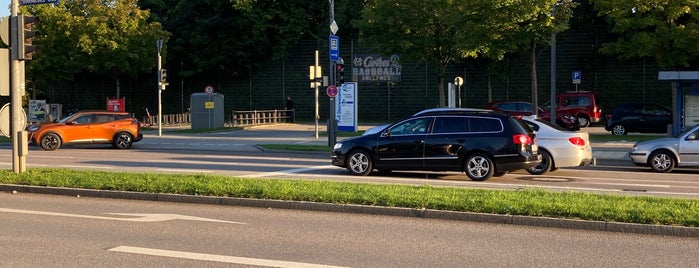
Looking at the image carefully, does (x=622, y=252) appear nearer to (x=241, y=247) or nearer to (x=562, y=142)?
(x=241, y=247)

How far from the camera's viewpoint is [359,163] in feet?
53.1

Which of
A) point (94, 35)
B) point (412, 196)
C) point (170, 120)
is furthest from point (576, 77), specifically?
point (412, 196)

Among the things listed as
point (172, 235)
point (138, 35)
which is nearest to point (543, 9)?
point (172, 235)

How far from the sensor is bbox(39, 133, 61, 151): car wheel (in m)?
25.4

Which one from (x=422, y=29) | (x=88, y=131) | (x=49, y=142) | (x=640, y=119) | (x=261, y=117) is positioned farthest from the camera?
(x=261, y=117)

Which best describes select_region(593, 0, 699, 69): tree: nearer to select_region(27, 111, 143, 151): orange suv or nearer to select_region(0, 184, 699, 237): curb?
select_region(27, 111, 143, 151): orange suv

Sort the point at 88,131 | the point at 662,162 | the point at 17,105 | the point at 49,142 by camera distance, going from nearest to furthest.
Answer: the point at 17,105 < the point at 662,162 < the point at 49,142 < the point at 88,131

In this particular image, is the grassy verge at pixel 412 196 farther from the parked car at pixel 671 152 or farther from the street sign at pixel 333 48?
the street sign at pixel 333 48

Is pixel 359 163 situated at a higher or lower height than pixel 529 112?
lower

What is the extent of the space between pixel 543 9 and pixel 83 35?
29.6m

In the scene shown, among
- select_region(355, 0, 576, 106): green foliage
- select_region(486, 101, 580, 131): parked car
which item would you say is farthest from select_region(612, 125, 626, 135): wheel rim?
select_region(355, 0, 576, 106): green foliage

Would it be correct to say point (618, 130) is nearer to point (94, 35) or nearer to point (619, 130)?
point (619, 130)

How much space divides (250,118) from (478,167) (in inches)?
1174

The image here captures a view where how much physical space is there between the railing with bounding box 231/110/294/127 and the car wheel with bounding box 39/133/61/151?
54.8 ft
